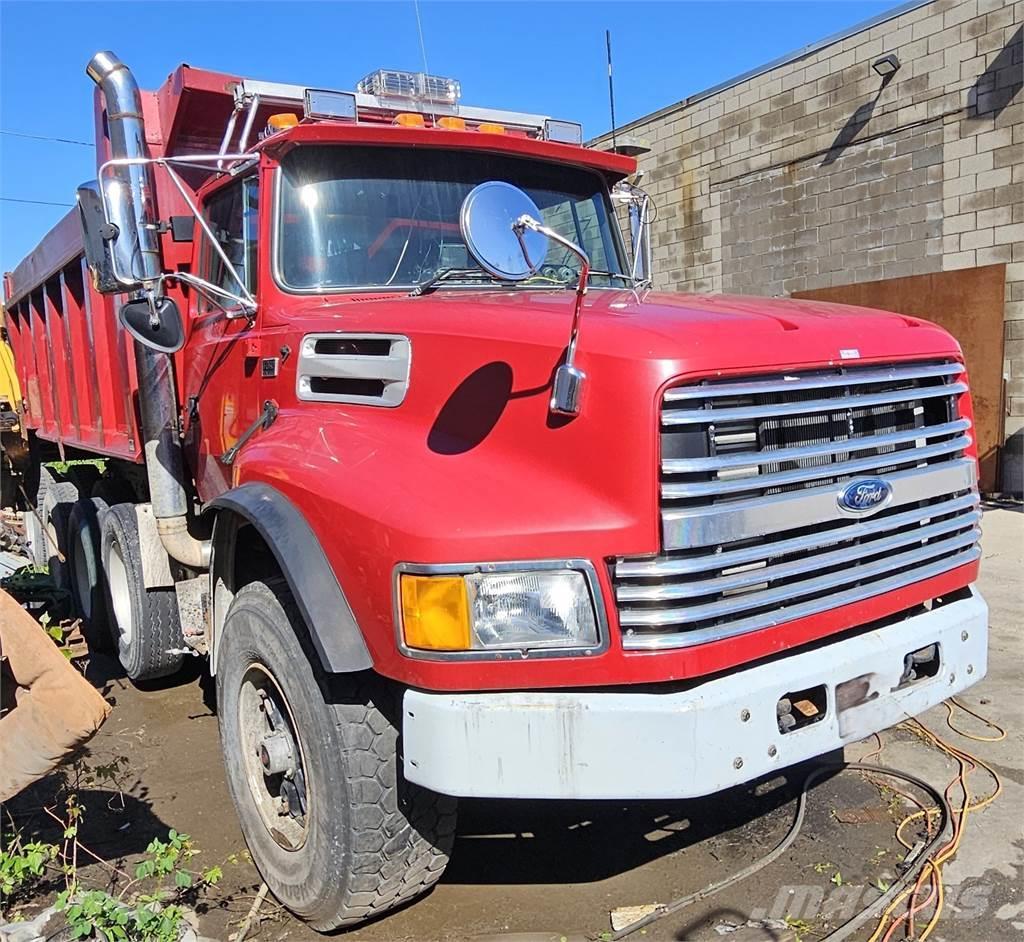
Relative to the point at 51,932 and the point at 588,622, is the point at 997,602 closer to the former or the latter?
the point at 588,622

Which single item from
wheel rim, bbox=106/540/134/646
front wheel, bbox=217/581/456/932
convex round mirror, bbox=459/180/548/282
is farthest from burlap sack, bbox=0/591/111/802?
wheel rim, bbox=106/540/134/646

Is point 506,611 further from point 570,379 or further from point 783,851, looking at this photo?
point 783,851

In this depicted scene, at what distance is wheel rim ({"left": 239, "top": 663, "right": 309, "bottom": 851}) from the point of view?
2963 millimetres

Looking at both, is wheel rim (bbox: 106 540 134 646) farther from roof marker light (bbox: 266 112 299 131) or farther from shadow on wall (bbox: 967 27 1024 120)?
shadow on wall (bbox: 967 27 1024 120)

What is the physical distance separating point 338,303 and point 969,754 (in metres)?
3.33

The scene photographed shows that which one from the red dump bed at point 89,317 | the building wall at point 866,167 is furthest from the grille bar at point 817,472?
the building wall at point 866,167

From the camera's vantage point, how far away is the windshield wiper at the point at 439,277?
132 inches

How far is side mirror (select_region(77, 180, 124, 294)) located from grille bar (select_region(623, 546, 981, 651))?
92.9 inches

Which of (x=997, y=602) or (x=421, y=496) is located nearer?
(x=421, y=496)

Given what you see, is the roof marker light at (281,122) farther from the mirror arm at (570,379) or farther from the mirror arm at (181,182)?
the mirror arm at (570,379)

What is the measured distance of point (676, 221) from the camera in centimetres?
1312

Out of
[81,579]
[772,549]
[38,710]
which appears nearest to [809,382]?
[772,549]

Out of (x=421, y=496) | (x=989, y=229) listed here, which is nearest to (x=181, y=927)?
(x=421, y=496)

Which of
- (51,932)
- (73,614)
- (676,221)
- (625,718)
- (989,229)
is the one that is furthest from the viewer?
(676,221)
